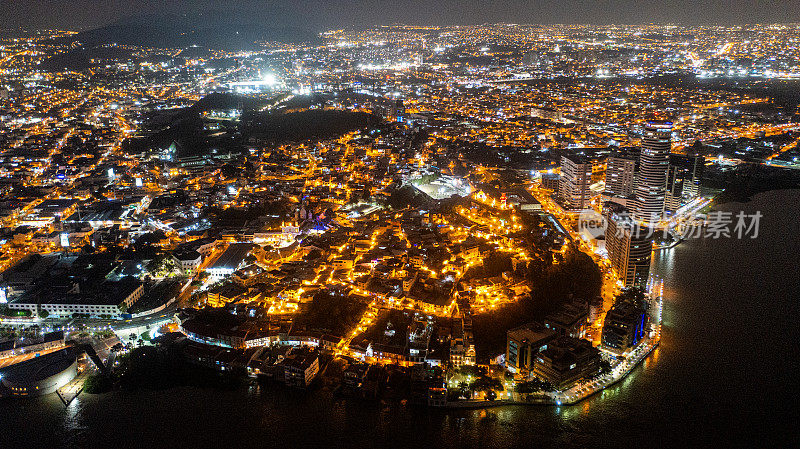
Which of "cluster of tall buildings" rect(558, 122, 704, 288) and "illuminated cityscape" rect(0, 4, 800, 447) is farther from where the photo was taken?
"cluster of tall buildings" rect(558, 122, 704, 288)

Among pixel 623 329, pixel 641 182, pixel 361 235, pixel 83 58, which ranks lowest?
pixel 623 329

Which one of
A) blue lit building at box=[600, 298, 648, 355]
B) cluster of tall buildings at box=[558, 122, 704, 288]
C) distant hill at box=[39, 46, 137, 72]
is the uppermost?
distant hill at box=[39, 46, 137, 72]

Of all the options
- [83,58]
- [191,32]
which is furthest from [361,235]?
[191,32]

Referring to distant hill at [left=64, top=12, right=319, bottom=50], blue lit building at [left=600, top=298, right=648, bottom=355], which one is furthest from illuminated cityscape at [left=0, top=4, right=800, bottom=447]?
distant hill at [left=64, top=12, right=319, bottom=50]

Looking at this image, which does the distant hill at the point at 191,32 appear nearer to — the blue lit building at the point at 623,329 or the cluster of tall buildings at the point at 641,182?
the cluster of tall buildings at the point at 641,182

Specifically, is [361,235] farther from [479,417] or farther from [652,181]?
[652,181]

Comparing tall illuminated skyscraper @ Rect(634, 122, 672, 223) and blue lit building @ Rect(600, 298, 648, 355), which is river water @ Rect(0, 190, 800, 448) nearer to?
blue lit building @ Rect(600, 298, 648, 355)
